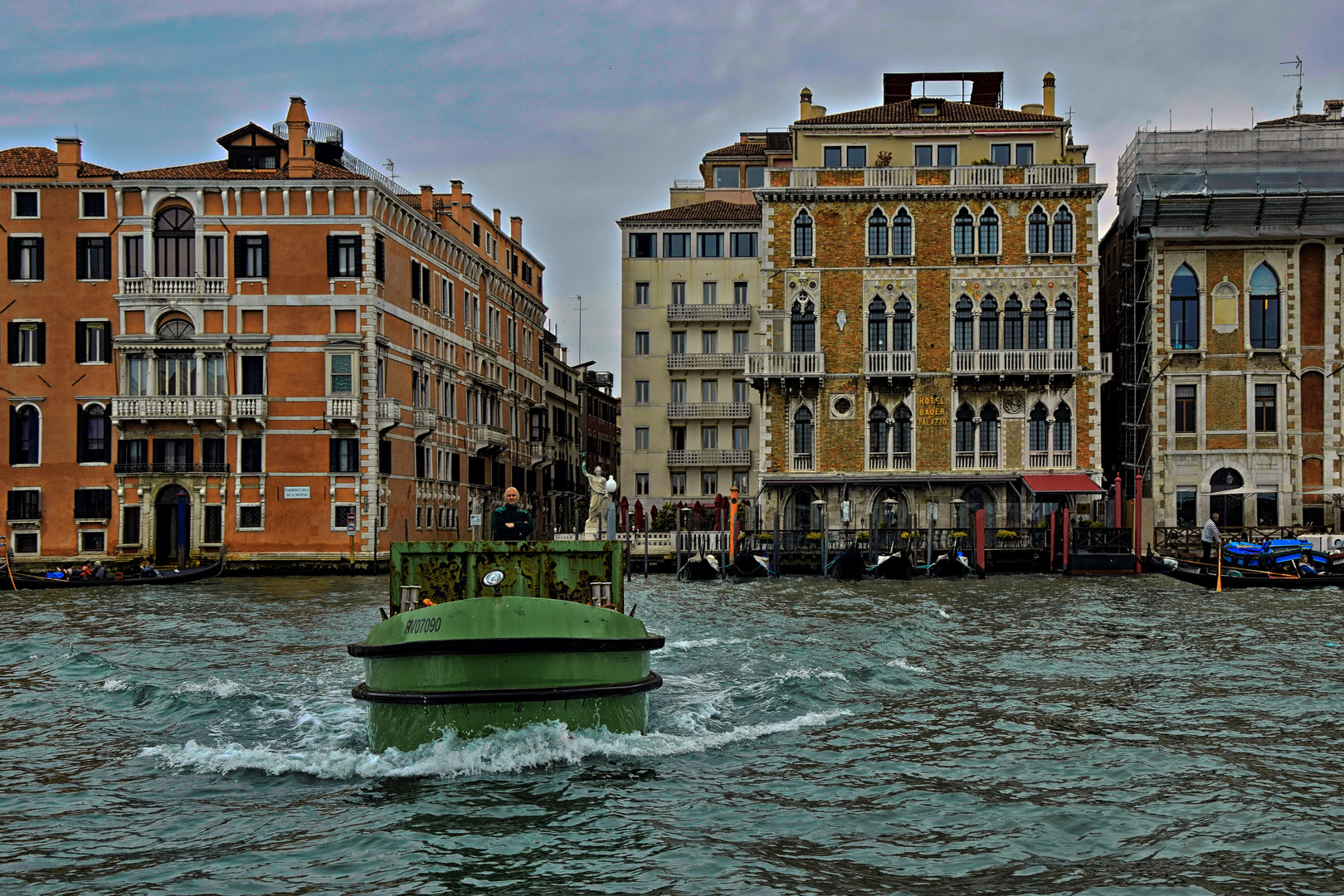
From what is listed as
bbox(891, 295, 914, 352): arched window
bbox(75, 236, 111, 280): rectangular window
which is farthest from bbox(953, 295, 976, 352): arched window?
bbox(75, 236, 111, 280): rectangular window

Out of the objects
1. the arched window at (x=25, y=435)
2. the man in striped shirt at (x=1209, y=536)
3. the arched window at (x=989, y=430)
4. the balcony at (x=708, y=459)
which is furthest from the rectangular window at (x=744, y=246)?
the arched window at (x=25, y=435)

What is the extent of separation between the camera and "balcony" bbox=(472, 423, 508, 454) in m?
52.0

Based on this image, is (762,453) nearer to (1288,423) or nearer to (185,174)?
(1288,423)

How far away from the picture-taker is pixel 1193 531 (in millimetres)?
39812

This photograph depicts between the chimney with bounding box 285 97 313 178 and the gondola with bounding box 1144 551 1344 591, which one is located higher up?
the chimney with bounding box 285 97 313 178

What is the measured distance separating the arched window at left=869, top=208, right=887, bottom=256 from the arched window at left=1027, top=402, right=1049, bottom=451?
678 cm

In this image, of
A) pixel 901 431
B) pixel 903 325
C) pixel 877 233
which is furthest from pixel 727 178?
pixel 901 431

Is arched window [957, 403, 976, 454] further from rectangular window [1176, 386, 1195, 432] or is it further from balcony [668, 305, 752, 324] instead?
balcony [668, 305, 752, 324]

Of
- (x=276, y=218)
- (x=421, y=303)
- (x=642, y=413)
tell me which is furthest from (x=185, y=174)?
(x=642, y=413)

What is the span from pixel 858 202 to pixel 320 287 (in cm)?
1663

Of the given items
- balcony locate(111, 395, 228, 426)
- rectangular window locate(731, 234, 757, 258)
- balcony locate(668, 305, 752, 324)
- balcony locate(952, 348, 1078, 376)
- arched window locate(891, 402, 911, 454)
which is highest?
rectangular window locate(731, 234, 757, 258)

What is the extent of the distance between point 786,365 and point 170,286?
18.6m

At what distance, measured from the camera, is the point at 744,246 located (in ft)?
168

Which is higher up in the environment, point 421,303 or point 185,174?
point 185,174
